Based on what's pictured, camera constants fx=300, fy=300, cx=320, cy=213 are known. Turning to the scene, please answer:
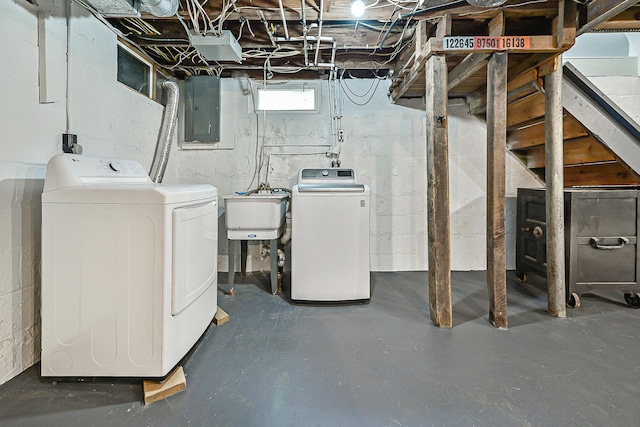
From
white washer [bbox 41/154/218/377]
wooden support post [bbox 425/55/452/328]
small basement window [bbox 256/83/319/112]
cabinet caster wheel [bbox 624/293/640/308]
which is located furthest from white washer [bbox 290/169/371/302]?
cabinet caster wheel [bbox 624/293/640/308]

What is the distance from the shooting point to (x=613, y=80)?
3043mm

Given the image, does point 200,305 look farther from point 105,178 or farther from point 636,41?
point 636,41

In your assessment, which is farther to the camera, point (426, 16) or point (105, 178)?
point (426, 16)

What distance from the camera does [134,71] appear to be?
247cm

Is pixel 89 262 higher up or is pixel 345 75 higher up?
pixel 345 75

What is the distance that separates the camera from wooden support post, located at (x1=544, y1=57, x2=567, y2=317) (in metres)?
2.07

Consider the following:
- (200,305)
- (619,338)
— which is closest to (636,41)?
(619,338)

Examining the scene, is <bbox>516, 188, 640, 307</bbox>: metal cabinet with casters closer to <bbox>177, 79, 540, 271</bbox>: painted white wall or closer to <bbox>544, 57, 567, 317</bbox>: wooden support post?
<bbox>544, 57, 567, 317</bbox>: wooden support post

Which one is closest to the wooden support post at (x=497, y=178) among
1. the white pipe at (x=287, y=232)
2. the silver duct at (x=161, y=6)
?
the white pipe at (x=287, y=232)

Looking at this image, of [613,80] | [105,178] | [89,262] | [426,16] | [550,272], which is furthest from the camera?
[613,80]

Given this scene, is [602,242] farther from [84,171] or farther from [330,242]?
[84,171]

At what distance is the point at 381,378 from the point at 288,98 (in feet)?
9.00

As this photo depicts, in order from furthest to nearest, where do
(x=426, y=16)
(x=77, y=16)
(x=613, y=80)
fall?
(x=613, y=80) → (x=426, y=16) → (x=77, y=16)

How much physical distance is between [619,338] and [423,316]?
44.3 inches
